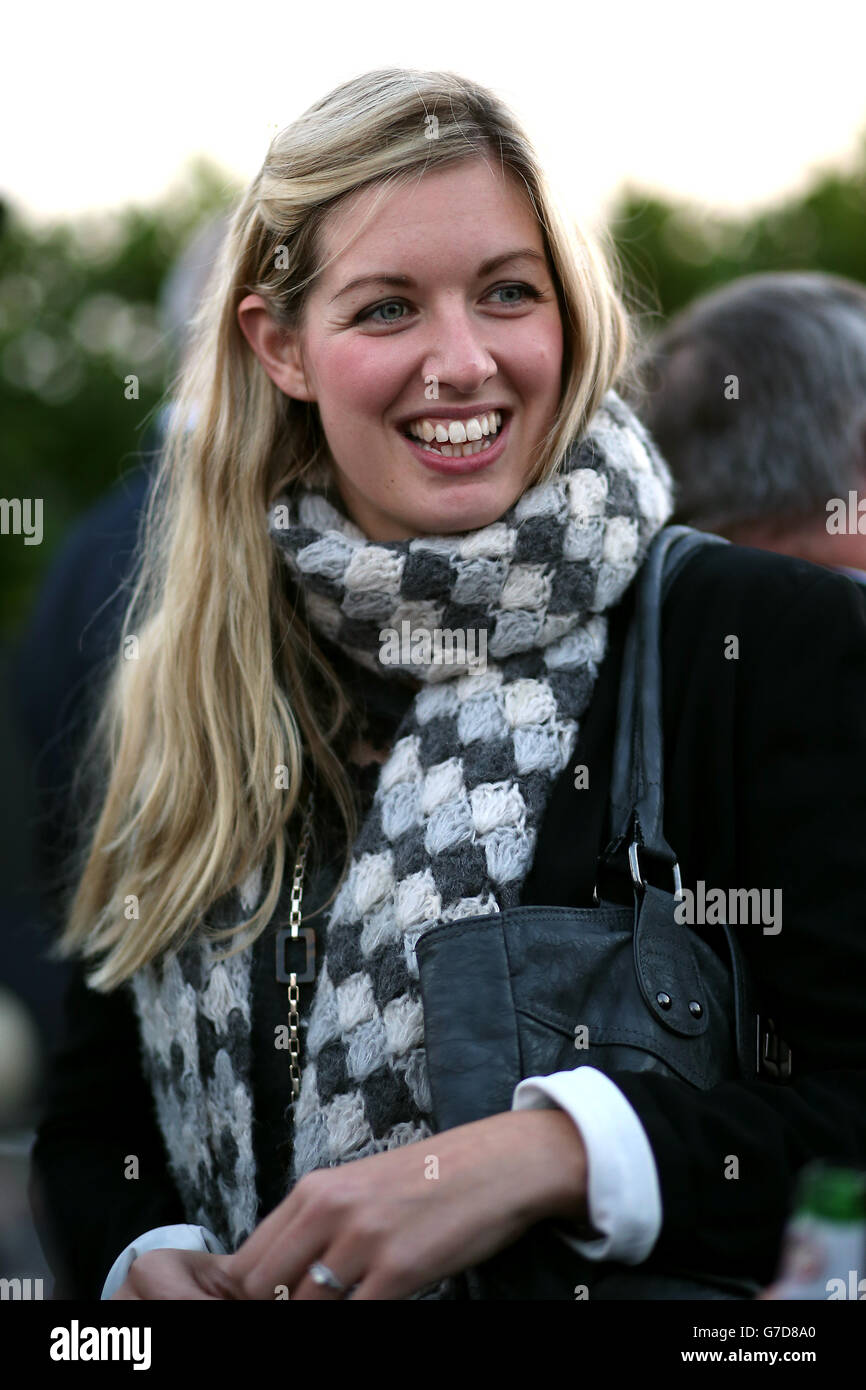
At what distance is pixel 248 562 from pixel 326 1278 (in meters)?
1.29

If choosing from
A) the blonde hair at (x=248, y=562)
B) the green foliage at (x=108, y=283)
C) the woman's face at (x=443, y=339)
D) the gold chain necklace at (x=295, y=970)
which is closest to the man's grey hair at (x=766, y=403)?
the blonde hair at (x=248, y=562)

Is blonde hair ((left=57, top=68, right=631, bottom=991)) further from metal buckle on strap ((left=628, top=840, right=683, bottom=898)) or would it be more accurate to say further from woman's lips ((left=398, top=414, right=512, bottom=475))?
metal buckle on strap ((left=628, top=840, right=683, bottom=898))

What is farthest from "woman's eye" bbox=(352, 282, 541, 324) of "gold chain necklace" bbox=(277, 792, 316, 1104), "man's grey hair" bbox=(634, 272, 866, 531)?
"man's grey hair" bbox=(634, 272, 866, 531)

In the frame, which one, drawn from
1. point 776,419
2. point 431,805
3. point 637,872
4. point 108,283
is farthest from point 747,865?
point 108,283

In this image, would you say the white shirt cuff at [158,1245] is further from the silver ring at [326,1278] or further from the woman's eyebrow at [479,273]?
the woman's eyebrow at [479,273]

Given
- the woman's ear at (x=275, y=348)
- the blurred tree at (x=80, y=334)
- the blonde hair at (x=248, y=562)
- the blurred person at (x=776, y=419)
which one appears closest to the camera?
the blonde hair at (x=248, y=562)

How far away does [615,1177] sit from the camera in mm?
1539

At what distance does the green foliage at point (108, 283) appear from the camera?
13.3m

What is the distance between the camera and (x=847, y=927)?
1707 millimetres

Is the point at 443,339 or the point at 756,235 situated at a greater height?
the point at 756,235

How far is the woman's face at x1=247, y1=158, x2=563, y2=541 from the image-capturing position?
2.07m

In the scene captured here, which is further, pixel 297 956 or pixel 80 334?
pixel 80 334

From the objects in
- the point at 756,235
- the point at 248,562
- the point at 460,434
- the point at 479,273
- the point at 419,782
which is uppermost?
the point at 756,235

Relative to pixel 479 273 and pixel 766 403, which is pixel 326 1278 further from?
pixel 766 403
